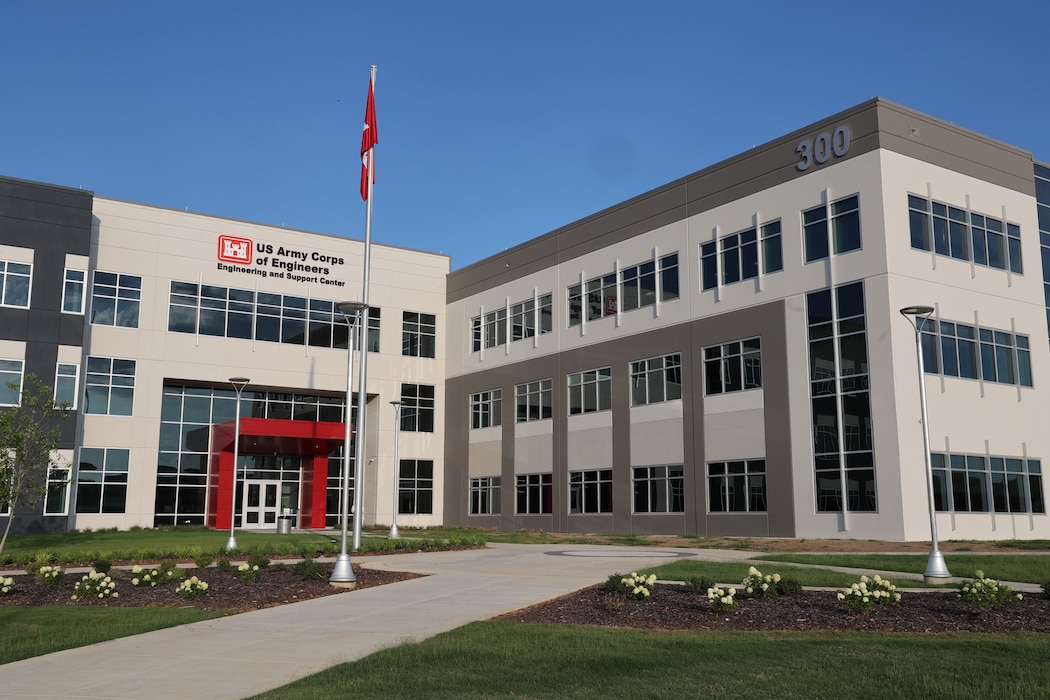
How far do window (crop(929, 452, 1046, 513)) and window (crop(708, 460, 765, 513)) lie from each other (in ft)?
19.8

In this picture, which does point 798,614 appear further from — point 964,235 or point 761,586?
point 964,235

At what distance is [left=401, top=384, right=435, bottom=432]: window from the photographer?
5362 centimetres

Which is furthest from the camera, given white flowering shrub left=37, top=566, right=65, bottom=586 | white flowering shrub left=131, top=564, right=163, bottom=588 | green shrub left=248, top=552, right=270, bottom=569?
green shrub left=248, top=552, right=270, bottom=569

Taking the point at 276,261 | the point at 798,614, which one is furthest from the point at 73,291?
the point at 798,614

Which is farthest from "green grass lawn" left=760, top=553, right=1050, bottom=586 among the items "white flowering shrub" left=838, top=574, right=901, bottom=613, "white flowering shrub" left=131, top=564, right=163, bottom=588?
"white flowering shrub" left=131, top=564, right=163, bottom=588

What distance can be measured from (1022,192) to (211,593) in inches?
1300

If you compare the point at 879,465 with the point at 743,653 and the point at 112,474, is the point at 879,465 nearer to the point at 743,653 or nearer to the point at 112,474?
the point at 743,653

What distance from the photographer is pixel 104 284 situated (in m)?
45.0

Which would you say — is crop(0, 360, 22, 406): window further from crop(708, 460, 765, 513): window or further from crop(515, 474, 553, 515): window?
crop(708, 460, 765, 513): window

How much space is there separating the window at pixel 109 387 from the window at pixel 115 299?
1940 millimetres

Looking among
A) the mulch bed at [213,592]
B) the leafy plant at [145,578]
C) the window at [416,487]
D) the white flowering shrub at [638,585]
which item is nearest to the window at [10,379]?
the window at [416,487]

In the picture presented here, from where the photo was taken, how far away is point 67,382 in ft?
137

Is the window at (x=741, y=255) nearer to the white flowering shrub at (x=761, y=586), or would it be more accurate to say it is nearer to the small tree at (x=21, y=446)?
the white flowering shrub at (x=761, y=586)

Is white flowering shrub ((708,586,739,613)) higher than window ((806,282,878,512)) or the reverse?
the reverse
